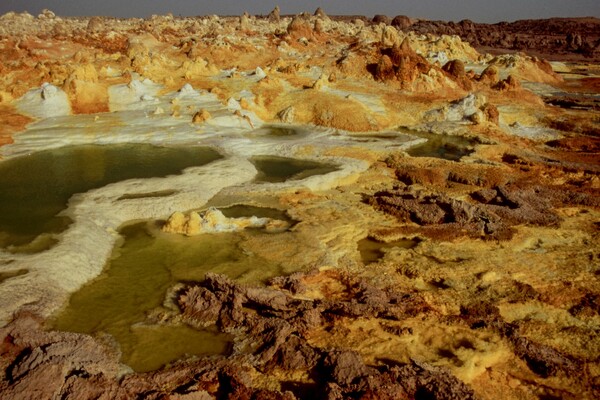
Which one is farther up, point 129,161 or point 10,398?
point 129,161

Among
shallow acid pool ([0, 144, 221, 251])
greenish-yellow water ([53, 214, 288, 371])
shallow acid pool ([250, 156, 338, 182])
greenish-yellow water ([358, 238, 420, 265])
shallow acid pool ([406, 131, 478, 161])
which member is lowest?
greenish-yellow water ([358, 238, 420, 265])

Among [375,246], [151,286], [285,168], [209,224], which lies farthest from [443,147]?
[151,286]

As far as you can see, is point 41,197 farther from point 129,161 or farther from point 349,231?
point 349,231

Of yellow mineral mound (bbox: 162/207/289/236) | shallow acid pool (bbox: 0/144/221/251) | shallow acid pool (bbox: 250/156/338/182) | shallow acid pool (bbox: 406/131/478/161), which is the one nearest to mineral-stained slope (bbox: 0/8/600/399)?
yellow mineral mound (bbox: 162/207/289/236)

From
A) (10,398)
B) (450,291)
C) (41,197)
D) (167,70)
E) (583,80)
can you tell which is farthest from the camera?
(583,80)

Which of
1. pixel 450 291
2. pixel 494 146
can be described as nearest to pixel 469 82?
pixel 494 146

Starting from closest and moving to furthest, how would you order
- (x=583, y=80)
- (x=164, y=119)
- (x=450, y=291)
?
(x=450, y=291) → (x=164, y=119) → (x=583, y=80)

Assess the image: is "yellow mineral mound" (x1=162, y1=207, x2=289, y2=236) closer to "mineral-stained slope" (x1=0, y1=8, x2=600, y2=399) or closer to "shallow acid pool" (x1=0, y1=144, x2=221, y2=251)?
"mineral-stained slope" (x1=0, y1=8, x2=600, y2=399)
